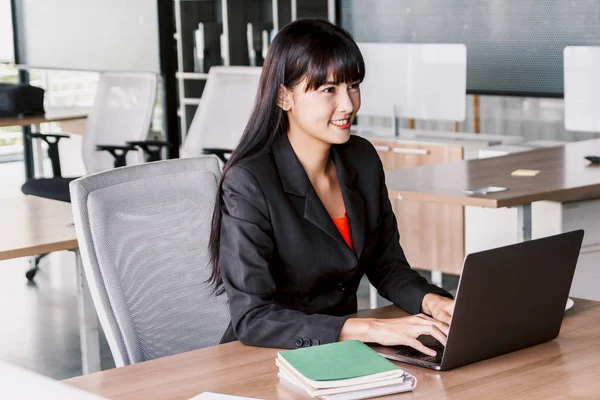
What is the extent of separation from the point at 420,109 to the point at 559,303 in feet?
12.0

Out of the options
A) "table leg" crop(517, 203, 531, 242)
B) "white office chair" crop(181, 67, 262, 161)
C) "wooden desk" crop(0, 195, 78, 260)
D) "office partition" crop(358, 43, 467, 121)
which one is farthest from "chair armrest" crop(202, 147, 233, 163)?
"table leg" crop(517, 203, 531, 242)

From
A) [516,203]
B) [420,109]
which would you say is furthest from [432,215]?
[516,203]

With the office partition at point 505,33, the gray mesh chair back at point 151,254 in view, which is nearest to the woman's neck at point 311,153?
the gray mesh chair back at point 151,254

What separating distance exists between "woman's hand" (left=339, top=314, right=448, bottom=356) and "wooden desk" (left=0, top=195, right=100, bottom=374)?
4.37 feet

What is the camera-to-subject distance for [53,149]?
552cm

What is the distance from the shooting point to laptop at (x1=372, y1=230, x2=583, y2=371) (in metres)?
1.56

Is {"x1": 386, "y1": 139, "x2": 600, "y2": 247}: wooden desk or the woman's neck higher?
the woman's neck

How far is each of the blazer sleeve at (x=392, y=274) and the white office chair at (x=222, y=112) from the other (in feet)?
8.72

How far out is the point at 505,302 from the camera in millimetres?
1622

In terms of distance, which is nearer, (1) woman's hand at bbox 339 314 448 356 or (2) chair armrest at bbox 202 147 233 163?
(1) woman's hand at bbox 339 314 448 356

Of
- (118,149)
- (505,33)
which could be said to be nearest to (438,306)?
(118,149)

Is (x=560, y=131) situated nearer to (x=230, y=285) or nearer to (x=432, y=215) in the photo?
(x=432, y=215)

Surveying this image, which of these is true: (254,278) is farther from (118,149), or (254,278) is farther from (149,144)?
(118,149)

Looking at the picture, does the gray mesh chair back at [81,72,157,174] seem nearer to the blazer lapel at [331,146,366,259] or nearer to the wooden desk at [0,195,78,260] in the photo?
the wooden desk at [0,195,78,260]
